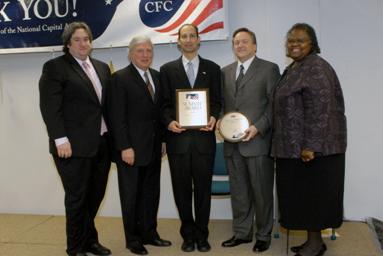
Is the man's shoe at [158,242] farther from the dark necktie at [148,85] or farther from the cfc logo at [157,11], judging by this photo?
the cfc logo at [157,11]

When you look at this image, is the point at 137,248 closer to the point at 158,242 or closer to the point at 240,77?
the point at 158,242

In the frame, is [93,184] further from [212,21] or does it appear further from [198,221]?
[212,21]

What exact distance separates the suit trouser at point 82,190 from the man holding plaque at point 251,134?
948 mm

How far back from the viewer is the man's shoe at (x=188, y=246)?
10.5 feet

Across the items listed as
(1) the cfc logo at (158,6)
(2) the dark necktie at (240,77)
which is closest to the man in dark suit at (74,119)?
(2) the dark necktie at (240,77)

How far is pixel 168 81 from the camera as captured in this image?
3.13m

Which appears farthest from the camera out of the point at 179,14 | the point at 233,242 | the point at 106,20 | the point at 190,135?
the point at 106,20

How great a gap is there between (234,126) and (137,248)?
1195 mm

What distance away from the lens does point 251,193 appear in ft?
10.7

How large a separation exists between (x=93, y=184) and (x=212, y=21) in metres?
1.82

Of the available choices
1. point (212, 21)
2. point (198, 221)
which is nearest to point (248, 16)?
point (212, 21)

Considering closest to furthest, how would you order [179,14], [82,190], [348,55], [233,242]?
[82,190] → [233,242] → [348,55] → [179,14]

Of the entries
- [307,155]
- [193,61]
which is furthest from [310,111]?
[193,61]

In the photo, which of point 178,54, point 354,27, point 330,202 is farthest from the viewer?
point 178,54
